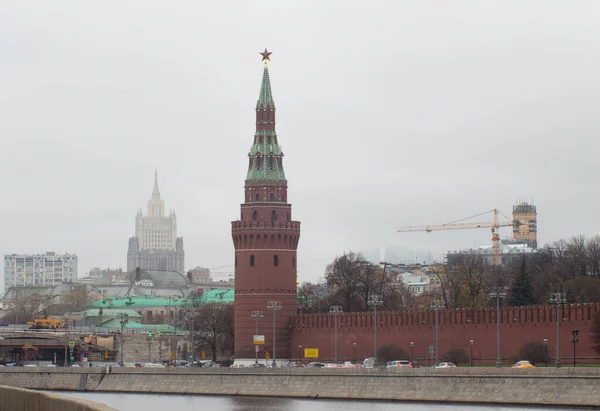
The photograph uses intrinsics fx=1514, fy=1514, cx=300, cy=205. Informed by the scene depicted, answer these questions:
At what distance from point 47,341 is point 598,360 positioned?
80029 millimetres

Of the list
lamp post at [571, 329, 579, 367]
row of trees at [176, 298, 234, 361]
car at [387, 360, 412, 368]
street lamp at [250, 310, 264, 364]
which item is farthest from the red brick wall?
row of trees at [176, 298, 234, 361]

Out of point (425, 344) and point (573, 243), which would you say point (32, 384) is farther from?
point (573, 243)

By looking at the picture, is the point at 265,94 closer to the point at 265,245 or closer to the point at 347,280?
the point at 265,245

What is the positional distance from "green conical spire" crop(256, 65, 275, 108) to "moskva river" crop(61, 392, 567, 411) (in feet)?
105

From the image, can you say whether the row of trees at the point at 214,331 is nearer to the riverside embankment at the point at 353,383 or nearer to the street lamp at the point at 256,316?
the street lamp at the point at 256,316

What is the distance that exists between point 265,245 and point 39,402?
8463 centimetres

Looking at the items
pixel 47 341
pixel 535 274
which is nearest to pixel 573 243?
pixel 535 274

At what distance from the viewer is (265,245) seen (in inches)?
4685

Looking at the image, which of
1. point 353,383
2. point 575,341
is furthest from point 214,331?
point 575,341

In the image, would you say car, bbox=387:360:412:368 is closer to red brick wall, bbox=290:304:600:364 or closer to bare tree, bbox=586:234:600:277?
red brick wall, bbox=290:304:600:364

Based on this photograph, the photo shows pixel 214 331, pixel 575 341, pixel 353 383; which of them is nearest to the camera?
pixel 353 383

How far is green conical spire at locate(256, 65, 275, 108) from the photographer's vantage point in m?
121

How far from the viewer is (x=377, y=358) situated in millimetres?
107438

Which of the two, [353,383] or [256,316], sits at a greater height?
[256,316]
